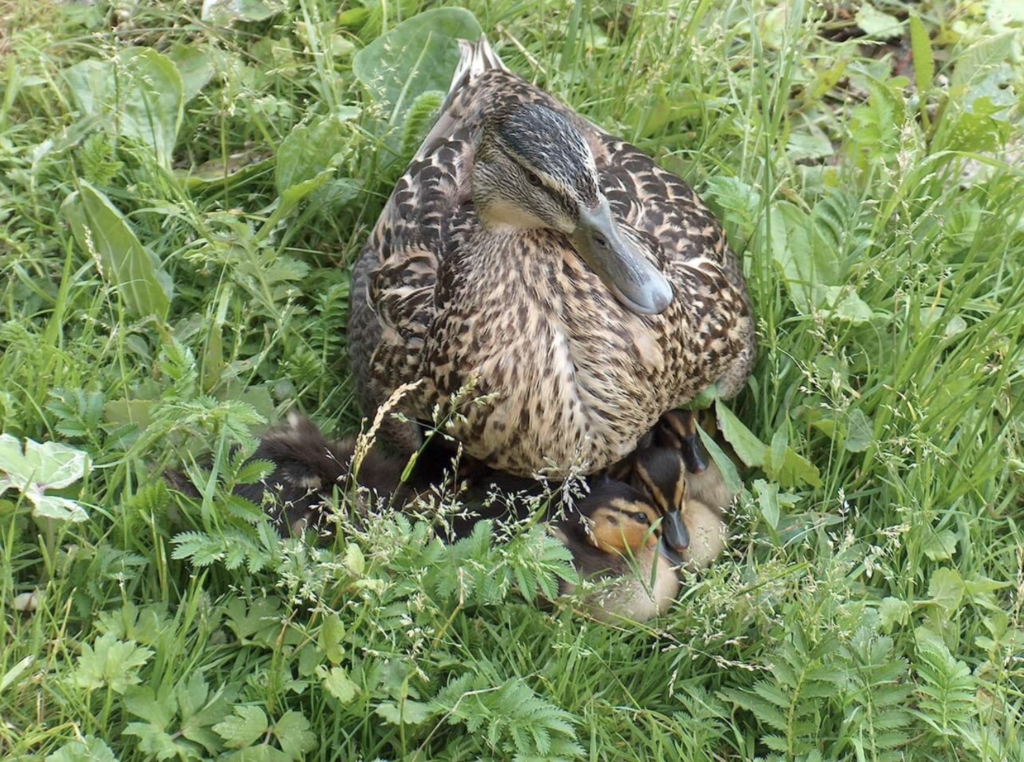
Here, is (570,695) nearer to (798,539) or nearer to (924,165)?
(798,539)

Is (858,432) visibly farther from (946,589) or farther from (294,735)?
(294,735)

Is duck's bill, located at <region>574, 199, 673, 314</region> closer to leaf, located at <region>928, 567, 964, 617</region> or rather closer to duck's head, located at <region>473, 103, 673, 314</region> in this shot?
duck's head, located at <region>473, 103, 673, 314</region>

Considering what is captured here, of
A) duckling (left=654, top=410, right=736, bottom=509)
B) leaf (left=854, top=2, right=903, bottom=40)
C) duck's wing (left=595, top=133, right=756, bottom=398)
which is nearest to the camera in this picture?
duck's wing (left=595, top=133, right=756, bottom=398)

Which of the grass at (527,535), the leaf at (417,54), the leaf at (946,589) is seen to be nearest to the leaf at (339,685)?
the grass at (527,535)

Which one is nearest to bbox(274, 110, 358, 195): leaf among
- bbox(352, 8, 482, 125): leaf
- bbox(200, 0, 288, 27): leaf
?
bbox(352, 8, 482, 125): leaf

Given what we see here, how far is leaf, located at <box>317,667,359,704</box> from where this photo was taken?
2.03 metres

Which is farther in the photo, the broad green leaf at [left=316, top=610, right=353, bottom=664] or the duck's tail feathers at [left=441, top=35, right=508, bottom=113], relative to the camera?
the duck's tail feathers at [left=441, top=35, right=508, bottom=113]

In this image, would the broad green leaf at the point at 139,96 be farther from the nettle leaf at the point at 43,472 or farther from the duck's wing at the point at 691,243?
the duck's wing at the point at 691,243

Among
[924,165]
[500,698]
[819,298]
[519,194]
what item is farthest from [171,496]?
[924,165]

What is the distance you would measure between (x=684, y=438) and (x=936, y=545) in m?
0.59

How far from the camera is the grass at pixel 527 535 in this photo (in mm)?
2117

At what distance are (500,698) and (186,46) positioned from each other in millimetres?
2017

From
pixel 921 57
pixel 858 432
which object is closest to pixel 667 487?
pixel 858 432

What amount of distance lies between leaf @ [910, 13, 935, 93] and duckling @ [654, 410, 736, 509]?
1215 millimetres
